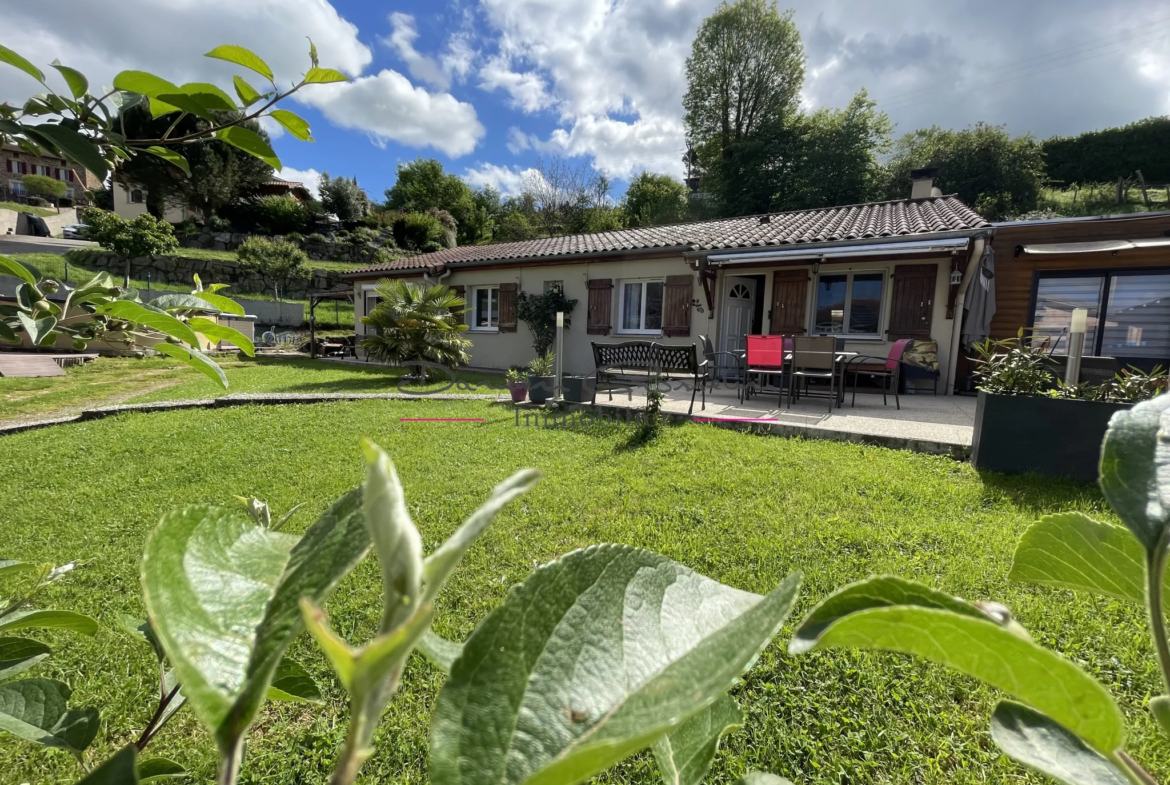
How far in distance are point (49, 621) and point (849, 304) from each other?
11.0 metres

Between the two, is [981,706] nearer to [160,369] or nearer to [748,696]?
[748,696]

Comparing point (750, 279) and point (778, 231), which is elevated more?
point (778, 231)

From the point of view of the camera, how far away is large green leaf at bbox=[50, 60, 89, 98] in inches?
30.6

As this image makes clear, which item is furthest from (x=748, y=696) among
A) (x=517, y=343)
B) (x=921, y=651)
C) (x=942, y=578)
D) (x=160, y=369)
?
(x=160, y=369)

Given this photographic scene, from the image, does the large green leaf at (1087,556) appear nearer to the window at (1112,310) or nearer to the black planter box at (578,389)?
the black planter box at (578,389)

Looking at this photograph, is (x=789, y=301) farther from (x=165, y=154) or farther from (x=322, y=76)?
(x=165, y=154)

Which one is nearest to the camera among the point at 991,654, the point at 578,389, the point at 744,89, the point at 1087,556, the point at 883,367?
the point at 991,654

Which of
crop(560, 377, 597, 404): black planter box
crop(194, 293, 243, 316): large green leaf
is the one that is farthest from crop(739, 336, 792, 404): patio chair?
crop(194, 293, 243, 316): large green leaf

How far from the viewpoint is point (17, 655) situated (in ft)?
2.04

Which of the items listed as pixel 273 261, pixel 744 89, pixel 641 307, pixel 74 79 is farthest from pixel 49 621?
pixel 744 89

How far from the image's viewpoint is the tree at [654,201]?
3106cm

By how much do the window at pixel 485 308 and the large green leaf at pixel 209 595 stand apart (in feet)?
46.4

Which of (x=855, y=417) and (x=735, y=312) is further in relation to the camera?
(x=735, y=312)

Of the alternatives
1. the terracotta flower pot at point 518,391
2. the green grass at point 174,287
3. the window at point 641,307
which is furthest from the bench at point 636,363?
the green grass at point 174,287
